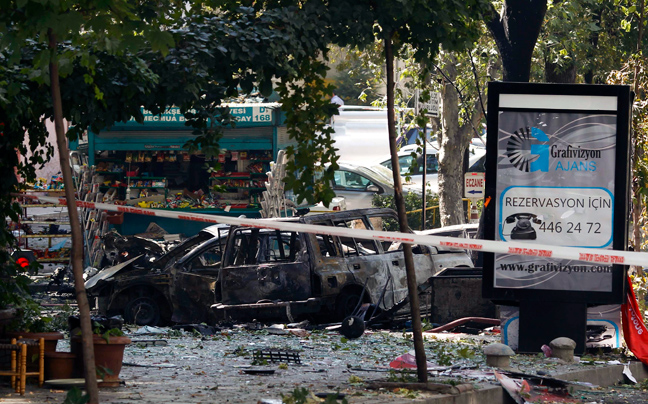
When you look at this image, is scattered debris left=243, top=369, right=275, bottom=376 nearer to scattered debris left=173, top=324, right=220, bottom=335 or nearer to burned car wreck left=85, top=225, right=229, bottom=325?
scattered debris left=173, top=324, right=220, bottom=335

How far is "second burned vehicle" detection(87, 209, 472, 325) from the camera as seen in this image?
13.9 metres

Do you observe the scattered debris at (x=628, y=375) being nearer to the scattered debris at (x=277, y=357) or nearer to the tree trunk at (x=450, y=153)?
the scattered debris at (x=277, y=357)

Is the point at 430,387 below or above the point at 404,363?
above

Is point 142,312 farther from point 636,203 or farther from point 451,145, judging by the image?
point 451,145

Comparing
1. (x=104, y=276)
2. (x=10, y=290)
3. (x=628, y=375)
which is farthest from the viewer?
(x=104, y=276)

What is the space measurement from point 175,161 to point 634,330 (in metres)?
17.5

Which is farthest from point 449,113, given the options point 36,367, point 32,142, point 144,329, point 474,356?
point 36,367

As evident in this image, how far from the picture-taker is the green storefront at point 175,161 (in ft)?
81.8

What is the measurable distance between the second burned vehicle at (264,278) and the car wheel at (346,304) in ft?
0.05

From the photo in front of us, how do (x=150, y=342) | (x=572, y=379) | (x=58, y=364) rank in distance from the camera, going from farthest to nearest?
1. (x=150, y=342)
2. (x=572, y=379)
3. (x=58, y=364)

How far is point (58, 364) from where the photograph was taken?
26.0ft

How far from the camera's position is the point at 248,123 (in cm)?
2505

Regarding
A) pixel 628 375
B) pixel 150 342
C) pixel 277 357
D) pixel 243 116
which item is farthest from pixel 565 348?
pixel 243 116

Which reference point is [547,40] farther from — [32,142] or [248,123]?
[32,142]
